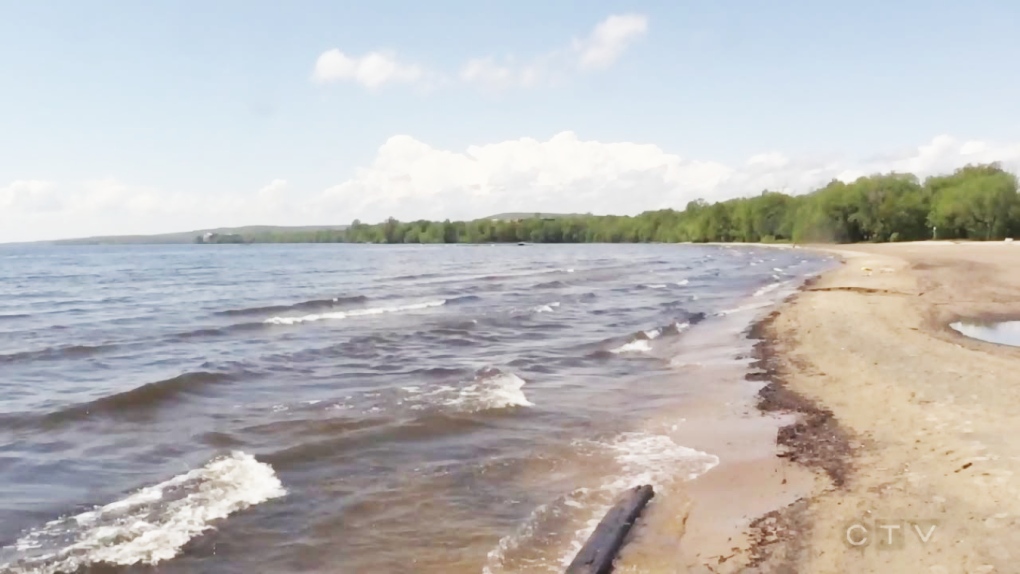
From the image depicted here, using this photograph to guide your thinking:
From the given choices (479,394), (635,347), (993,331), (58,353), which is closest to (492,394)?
(479,394)

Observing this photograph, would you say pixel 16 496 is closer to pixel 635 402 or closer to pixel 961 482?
pixel 635 402

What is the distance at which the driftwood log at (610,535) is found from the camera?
24.7 feet

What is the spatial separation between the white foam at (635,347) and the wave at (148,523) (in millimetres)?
13084

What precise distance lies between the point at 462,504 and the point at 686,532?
2924mm

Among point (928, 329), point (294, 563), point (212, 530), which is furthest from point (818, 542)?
point (928, 329)

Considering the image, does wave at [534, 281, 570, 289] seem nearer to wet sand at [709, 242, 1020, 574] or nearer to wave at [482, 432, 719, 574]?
wet sand at [709, 242, 1020, 574]

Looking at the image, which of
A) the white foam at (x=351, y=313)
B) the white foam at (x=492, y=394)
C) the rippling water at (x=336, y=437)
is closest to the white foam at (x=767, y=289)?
the rippling water at (x=336, y=437)

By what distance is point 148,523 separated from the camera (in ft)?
30.2

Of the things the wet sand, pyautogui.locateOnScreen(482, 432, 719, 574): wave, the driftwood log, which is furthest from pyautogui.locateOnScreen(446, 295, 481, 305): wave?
the driftwood log

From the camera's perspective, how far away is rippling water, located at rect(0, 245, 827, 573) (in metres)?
8.73

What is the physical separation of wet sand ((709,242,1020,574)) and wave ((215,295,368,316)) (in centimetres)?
2289

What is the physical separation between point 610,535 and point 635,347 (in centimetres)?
1511

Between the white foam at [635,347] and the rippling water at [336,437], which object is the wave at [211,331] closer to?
the rippling water at [336,437]

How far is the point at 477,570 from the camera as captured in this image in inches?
313
